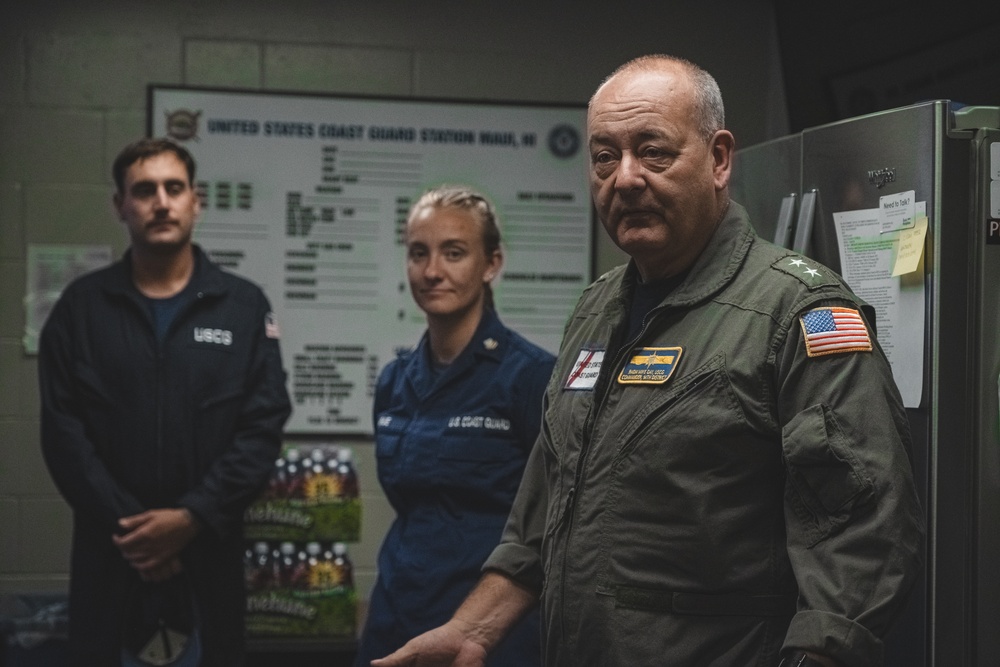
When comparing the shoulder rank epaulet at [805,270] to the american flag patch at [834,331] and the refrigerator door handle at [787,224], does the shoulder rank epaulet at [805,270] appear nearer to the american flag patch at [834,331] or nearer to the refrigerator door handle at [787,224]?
the american flag patch at [834,331]

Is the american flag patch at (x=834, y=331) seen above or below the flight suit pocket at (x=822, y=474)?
above

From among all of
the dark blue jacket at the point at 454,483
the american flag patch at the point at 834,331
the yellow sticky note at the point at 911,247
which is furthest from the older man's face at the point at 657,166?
the dark blue jacket at the point at 454,483

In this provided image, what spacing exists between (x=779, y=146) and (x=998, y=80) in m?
0.84

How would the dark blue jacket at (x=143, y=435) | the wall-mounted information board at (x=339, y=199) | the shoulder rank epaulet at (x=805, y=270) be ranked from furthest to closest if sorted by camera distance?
the wall-mounted information board at (x=339, y=199), the dark blue jacket at (x=143, y=435), the shoulder rank epaulet at (x=805, y=270)

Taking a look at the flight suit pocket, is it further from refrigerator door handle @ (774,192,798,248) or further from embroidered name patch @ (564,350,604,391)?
refrigerator door handle @ (774,192,798,248)

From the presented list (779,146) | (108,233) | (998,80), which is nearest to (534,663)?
(779,146)

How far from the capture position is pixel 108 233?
3740 mm

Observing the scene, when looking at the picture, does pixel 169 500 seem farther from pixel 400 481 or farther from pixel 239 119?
pixel 239 119

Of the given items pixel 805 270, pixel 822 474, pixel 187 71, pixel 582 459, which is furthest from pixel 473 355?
pixel 187 71

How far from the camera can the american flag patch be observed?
1.30 meters

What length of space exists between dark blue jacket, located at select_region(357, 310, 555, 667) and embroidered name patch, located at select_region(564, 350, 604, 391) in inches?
25.4

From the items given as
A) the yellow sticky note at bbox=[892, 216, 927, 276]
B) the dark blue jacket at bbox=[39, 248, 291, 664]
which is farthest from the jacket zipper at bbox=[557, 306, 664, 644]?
the dark blue jacket at bbox=[39, 248, 291, 664]

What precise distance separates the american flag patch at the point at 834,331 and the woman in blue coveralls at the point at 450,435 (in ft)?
3.27

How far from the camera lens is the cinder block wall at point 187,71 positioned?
3693mm
